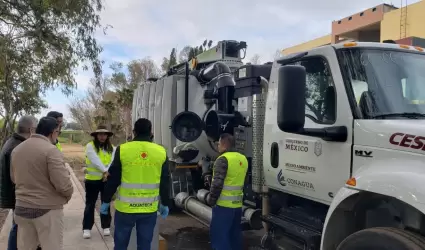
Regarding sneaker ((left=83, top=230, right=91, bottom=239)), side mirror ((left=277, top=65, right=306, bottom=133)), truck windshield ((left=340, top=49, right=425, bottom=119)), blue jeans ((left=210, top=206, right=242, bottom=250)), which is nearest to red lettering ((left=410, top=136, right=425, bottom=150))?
truck windshield ((left=340, top=49, right=425, bottom=119))

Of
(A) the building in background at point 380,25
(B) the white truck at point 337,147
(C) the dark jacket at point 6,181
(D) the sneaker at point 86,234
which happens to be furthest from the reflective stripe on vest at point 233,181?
(A) the building in background at point 380,25

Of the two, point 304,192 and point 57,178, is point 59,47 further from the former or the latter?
point 304,192

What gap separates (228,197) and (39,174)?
2.07 metres

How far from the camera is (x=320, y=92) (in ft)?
12.1

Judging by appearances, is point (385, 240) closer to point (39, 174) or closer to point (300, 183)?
point (300, 183)

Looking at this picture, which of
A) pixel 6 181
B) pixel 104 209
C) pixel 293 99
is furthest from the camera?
pixel 104 209

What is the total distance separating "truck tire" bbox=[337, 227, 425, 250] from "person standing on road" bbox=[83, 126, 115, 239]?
3794 mm

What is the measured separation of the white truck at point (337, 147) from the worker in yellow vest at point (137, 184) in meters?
1.16

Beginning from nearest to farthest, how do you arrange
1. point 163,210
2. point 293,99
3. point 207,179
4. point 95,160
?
point 293,99, point 163,210, point 95,160, point 207,179

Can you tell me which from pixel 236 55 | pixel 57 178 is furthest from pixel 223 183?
pixel 236 55

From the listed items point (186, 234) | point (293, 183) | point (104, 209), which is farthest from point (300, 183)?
point (186, 234)

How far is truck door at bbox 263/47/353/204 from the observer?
11.2 ft

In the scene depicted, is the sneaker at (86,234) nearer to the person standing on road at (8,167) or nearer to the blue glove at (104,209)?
the blue glove at (104,209)

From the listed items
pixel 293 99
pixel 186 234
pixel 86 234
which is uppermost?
pixel 293 99
